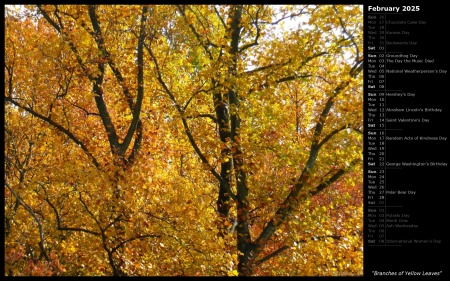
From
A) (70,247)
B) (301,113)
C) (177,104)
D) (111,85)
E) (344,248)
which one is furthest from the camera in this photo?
(301,113)

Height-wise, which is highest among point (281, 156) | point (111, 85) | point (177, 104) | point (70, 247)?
point (111, 85)

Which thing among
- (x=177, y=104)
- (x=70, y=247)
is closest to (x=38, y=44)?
(x=177, y=104)

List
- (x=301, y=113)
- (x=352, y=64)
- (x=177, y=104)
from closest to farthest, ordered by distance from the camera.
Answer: (x=352, y=64) < (x=177, y=104) < (x=301, y=113)

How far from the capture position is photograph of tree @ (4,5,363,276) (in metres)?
12.4

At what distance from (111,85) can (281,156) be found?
7159mm

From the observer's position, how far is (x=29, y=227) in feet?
47.5

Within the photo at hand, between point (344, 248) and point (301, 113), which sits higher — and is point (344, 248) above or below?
below

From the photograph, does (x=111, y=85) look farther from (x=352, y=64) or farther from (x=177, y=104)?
(x=352, y=64)

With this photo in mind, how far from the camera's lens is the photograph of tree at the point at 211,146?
12.4m

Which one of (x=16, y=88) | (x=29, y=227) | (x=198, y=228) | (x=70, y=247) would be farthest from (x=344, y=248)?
(x=16, y=88)

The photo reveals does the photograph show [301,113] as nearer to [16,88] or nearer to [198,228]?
[198,228]

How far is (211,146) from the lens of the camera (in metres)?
13.8
